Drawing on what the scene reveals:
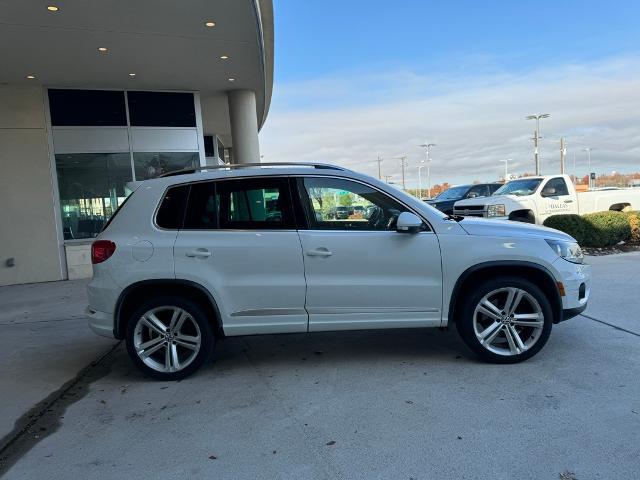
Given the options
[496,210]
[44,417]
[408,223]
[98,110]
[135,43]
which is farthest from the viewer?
[496,210]

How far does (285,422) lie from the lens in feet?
11.3

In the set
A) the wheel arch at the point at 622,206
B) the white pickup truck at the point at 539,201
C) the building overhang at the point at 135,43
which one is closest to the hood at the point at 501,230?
the building overhang at the point at 135,43

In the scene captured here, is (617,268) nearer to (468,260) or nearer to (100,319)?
(468,260)

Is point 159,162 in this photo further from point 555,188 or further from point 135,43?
point 555,188

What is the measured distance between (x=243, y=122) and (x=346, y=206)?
895 centimetres

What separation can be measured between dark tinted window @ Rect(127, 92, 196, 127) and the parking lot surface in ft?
24.6

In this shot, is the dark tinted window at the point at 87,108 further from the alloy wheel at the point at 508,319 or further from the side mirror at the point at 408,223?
the alloy wheel at the point at 508,319

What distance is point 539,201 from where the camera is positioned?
12.3 m

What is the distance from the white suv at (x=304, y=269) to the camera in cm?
417

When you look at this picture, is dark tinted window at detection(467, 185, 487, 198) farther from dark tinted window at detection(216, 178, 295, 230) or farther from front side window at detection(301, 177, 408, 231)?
dark tinted window at detection(216, 178, 295, 230)

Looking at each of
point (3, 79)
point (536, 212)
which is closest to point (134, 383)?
point (3, 79)

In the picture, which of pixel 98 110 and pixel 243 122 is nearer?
pixel 98 110

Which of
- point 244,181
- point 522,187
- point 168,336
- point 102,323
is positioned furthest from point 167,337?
point 522,187

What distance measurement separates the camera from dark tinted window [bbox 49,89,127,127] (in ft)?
35.0
